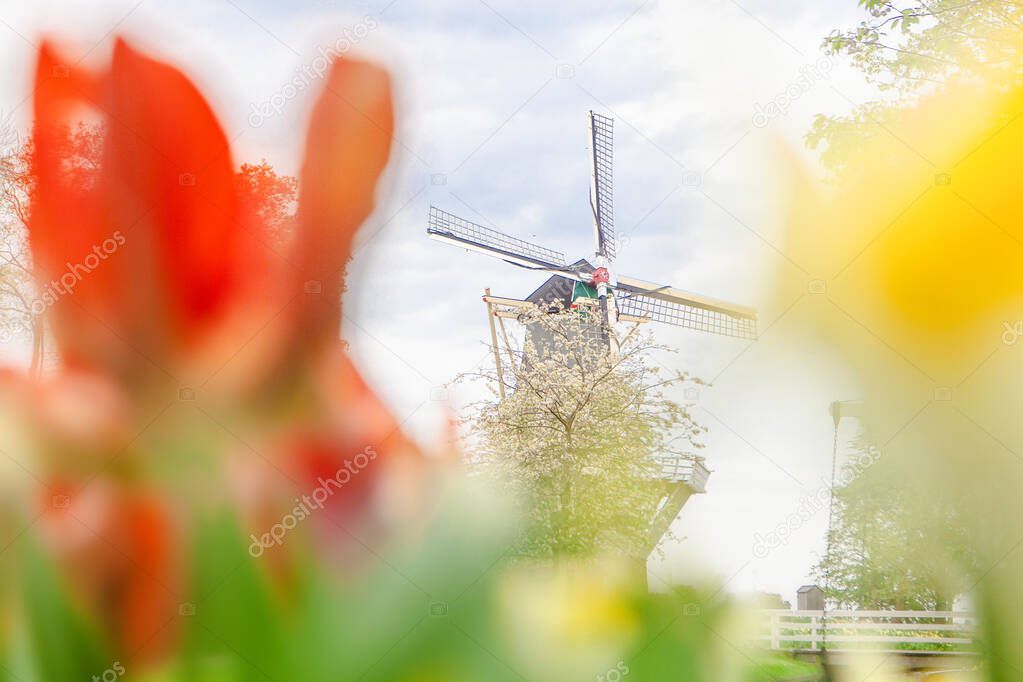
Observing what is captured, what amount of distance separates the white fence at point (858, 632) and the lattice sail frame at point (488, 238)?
6.39m

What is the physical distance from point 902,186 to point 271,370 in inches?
220

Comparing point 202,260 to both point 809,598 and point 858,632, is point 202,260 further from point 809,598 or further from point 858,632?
point 858,632

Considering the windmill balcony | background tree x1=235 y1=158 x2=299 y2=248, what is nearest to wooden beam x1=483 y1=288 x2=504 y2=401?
the windmill balcony

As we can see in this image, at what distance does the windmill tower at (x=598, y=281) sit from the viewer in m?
12.3

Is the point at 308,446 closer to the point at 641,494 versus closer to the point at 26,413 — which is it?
the point at 26,413

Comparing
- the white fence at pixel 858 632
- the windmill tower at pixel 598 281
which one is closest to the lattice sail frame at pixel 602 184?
the windmill tower at pixel 598 281

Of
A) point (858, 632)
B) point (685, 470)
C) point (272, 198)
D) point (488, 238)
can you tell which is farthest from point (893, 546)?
point (272, 198)

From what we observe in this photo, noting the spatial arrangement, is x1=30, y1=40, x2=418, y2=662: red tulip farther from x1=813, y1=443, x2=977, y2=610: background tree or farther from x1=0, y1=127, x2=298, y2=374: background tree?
x1=813, y1=443, x2=977, y2=610: background tree

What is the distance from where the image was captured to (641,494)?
31.0ft

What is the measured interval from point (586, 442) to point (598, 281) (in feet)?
17.4

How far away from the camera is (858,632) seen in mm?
11469

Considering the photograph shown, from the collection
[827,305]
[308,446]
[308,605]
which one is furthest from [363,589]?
[827,305]

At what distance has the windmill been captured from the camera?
12.7 metres

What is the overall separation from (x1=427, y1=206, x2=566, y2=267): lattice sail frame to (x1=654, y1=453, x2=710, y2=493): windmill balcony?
17.0 feet
